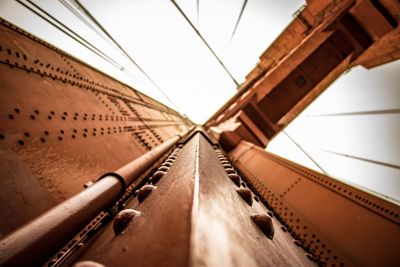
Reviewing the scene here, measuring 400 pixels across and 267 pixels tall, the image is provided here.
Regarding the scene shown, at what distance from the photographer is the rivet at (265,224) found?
1.05m

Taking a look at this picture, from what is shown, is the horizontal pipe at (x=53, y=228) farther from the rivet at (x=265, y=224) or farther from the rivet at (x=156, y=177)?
the rivet at (x=265, y=224)

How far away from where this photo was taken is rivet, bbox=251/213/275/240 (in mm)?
1050

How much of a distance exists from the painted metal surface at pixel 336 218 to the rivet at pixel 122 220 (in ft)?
6.35

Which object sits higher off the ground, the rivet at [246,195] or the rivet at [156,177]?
the rivet at [156,177]

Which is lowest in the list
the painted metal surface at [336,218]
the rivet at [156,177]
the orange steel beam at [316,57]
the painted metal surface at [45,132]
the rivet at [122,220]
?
the painted metal surface at [336,218]

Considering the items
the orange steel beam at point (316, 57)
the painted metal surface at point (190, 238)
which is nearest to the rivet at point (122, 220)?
the painted metal surface at point (190, 238)

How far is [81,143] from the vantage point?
2.65m

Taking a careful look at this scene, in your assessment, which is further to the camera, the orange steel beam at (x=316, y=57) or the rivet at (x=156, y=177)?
the orange steel beam at (x=316, y=57)

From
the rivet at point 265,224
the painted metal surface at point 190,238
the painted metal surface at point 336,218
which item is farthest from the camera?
the painted metal surface at point 336,218

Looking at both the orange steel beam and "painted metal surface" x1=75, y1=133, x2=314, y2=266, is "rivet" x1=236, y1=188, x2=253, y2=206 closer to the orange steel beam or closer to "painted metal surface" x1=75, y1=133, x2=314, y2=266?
"painted metal surface" x1=75, y1=133, x2=314, y2=266

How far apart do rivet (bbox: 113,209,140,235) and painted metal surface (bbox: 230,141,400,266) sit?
1.94 m

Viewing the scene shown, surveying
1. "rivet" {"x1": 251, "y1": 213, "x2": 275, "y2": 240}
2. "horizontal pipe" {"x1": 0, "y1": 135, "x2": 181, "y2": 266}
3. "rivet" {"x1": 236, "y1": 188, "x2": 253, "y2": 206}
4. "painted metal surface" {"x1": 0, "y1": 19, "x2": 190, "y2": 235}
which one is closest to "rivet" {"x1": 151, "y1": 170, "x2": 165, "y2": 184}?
"horizontal pipe" {"x1": 0, "y1": 135, "x2": 181, "y2": 266}

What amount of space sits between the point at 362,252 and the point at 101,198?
7.30ft

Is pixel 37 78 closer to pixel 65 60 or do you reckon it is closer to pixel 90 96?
pixel 90 96
